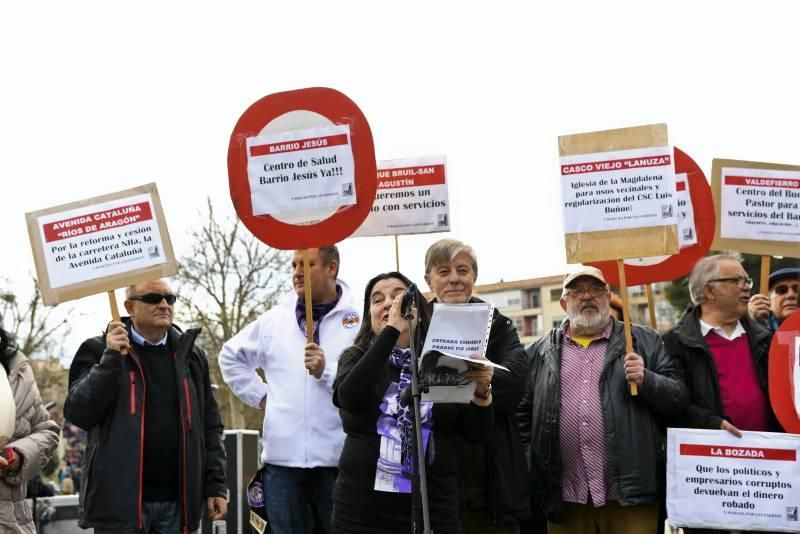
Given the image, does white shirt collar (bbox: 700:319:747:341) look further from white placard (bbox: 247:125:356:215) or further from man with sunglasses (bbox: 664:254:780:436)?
white placard (bbox: 247:125:356:215)

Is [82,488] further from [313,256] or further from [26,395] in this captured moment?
[313,256]

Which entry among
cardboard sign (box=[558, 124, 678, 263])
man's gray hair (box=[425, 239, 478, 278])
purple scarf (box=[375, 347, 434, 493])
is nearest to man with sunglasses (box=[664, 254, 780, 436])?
cardboard sign (box=[558, 124, 678, 263])

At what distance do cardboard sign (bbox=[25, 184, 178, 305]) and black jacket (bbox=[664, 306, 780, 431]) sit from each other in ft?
9.19

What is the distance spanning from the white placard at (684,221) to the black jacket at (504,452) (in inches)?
51.7

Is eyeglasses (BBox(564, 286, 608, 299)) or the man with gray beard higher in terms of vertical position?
eyeglasses (BBox(564, 286, 608, 299))

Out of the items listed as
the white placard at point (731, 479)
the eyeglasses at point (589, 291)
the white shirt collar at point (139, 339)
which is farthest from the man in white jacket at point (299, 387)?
the white placard at point (731, 479)

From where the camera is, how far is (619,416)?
17.3ft

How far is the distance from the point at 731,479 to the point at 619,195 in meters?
1.57

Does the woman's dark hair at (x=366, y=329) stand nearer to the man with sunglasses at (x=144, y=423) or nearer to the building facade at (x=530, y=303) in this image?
the man with sunglasses at (x=144, y=423)

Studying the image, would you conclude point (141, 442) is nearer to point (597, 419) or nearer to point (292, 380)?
point (292, 380)

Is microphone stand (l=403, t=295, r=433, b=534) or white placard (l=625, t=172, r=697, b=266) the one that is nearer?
microphone stand (l=403, t=295, r=433, b=534)

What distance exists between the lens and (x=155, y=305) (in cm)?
553

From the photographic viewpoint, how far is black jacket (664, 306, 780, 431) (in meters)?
5.33

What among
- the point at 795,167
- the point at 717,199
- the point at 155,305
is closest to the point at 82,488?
the point at 155,305
